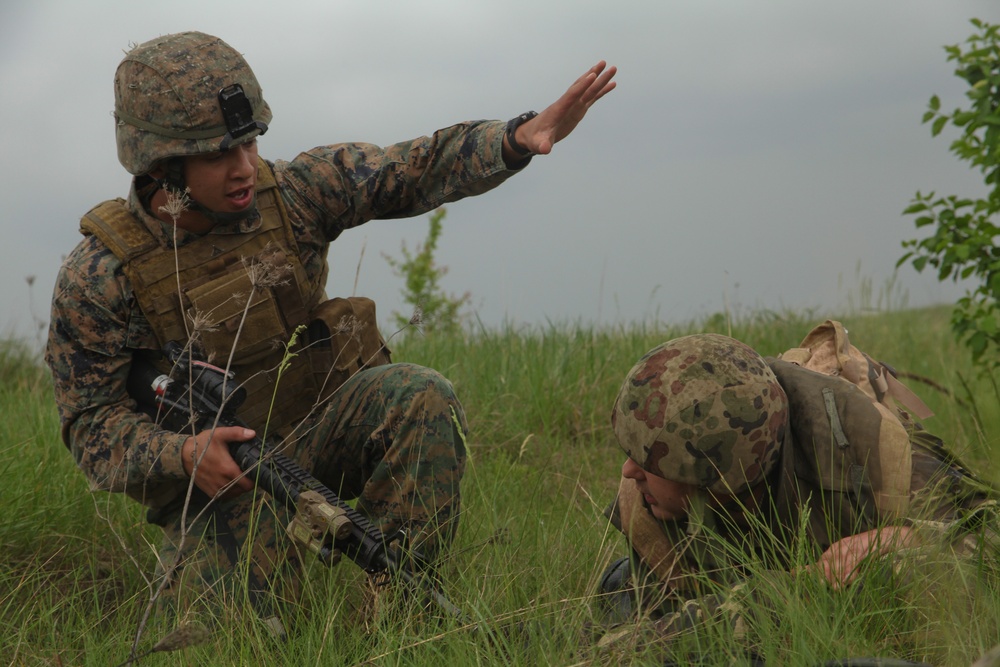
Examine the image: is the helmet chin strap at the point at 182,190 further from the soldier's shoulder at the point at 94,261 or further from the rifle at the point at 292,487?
the rifle at the point at 292,487

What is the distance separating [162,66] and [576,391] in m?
2.81

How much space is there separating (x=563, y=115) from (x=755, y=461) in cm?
129

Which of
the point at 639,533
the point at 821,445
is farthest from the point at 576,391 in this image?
the point at 821,445

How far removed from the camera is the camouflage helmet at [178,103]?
353cm

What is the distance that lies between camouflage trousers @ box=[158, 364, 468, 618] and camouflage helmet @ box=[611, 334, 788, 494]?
2.57 feet

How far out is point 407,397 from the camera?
3.64 meters

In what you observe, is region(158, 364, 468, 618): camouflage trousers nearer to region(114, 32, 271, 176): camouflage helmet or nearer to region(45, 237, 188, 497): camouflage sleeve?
region(45, 237, 188, 497): camouflage sleeve

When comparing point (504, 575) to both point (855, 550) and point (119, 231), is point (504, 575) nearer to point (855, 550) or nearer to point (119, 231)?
point (855, 550)

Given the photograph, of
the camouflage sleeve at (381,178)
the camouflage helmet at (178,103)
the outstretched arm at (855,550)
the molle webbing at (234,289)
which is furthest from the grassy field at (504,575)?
the camouflage helmet at (178,103)

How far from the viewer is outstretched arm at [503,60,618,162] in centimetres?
341

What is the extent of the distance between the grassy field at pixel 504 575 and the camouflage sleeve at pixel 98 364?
19 centimetres

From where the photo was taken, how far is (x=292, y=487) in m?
3.31

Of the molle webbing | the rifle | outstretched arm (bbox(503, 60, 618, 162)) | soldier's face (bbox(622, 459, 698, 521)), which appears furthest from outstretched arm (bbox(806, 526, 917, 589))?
the molle webbing

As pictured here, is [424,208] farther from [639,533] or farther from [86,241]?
[639,533]
